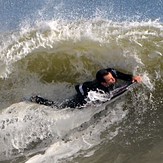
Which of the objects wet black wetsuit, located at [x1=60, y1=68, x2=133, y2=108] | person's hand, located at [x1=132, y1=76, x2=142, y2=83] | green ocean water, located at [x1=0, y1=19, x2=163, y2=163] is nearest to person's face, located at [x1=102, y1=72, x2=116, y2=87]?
wet black wetsuit, located at [x1=60, y1=68, x2=133, y2=108]

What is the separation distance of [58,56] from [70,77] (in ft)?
2.07

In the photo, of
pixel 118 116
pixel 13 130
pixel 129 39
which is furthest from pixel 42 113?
pixel 129 39

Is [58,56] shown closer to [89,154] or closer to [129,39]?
[129,39]

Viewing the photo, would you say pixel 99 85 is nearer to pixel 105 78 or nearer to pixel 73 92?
pixel 105 78

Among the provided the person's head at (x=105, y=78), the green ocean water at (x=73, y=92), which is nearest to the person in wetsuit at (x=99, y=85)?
the person's head at (x=105, y=78)

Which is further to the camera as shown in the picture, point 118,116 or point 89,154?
point 118,116

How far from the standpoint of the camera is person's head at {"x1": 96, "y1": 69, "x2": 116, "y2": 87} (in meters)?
7.88

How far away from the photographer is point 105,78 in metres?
7.89

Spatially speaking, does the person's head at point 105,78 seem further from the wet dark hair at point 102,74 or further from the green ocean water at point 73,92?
the green ocean water at point 73,92

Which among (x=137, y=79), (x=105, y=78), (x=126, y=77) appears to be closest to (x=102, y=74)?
(x=105, y=78)

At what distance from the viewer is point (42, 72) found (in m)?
9.86

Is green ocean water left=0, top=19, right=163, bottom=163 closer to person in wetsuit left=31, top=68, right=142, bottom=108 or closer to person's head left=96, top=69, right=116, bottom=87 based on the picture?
person in wetsuit left=31, top=68, right=142, bottom=108

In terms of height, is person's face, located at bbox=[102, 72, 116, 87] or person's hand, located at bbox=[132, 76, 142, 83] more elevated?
person's face, located at bbox=[102, 72, 116, 87]

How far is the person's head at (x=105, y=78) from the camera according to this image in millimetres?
7875
